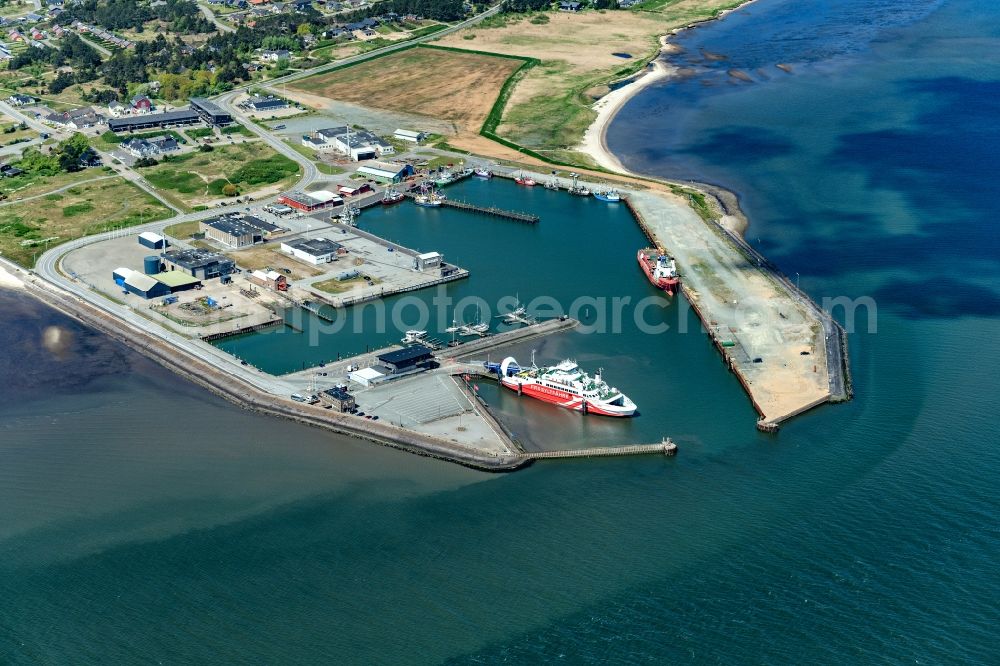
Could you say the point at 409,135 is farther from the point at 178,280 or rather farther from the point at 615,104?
the point at 178,280

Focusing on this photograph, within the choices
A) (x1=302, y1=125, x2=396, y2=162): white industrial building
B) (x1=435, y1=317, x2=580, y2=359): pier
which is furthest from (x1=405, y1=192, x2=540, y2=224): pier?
(x1=435, y1=317, x2=580, y2=359): pier

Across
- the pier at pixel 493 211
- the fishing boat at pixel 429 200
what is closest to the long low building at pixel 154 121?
the fishing boat at pixel 429 200

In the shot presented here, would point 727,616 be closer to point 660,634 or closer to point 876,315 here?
point 660,634

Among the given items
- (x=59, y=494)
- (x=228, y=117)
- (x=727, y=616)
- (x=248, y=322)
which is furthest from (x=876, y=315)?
(x=228, y=117)

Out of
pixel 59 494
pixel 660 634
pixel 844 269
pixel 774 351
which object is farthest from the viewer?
pixel 844 269

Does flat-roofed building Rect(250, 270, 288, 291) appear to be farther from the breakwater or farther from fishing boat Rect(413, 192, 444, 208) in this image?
fishing boat Rect(413, 192, 444, 208)

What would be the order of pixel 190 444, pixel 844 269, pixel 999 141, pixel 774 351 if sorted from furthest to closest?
pixel 999 141
pixel 844 269
pixel 774 351
pixel 190 444

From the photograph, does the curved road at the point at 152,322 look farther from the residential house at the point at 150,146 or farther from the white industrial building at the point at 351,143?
the residential house at the point at 150,146
